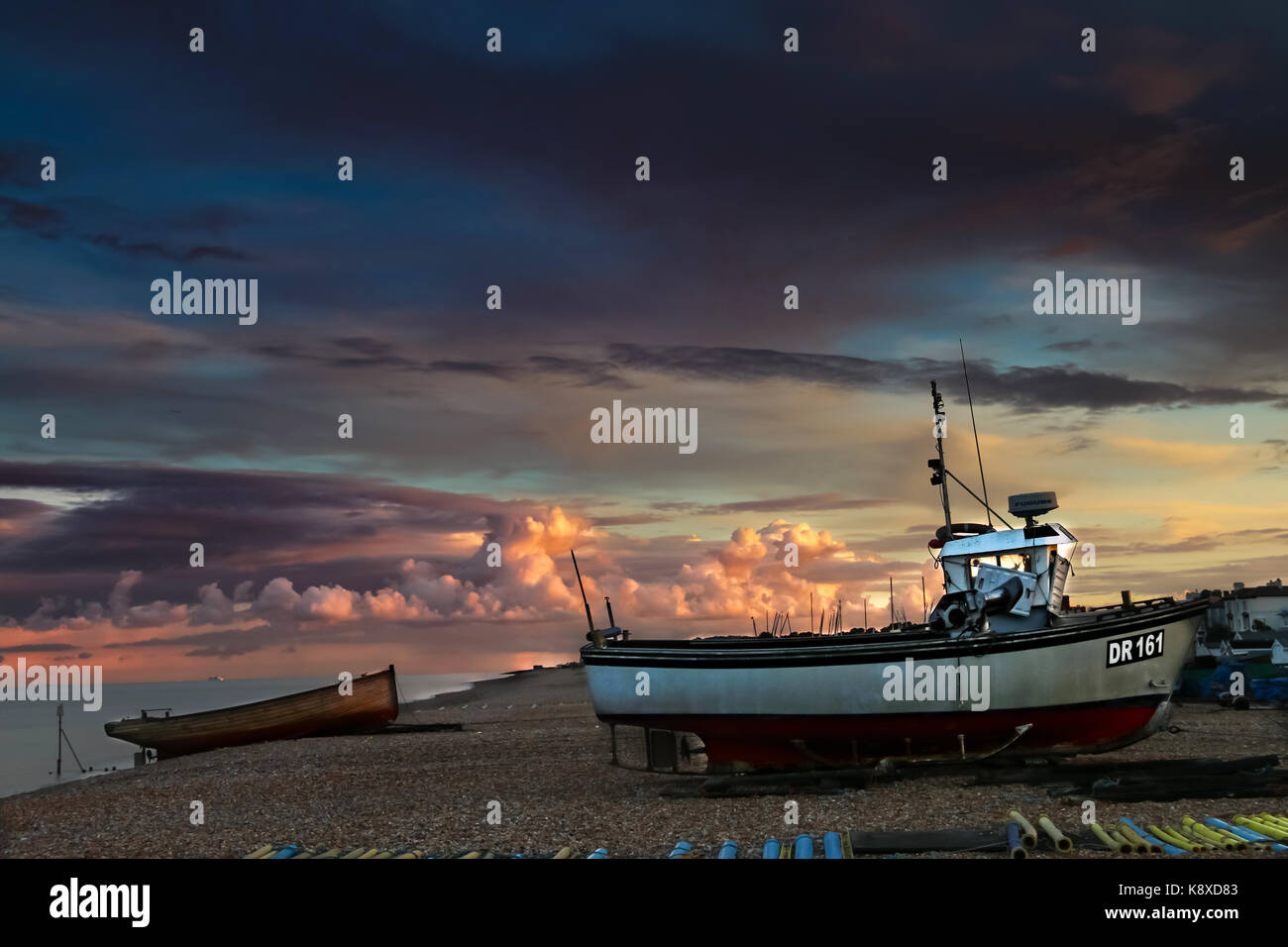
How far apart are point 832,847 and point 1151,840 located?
4637mm

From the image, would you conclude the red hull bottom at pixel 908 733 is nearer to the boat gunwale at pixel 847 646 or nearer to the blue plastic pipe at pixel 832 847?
the boat gunwale at pixel 847 646

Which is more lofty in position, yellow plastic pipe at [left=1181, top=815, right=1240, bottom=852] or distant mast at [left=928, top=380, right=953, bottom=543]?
distant mast at [left=928, top=380, right=953, bottom=543]

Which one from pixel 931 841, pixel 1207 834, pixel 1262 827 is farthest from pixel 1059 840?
pixel 1262 827

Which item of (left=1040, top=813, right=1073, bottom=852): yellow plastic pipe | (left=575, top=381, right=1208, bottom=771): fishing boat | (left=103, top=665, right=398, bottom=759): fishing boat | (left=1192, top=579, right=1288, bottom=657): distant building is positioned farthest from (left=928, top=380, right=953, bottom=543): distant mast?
(left=1192, top=579, right=1288, bottom=657): distant building

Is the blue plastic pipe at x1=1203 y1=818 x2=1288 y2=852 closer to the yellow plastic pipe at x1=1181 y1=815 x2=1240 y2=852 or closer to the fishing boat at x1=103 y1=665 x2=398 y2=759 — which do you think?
the yellow plastic pipe at x1=1181 y1=815 x2=1240 y2=852

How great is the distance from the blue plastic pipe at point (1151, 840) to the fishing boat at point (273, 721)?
31.9 meters

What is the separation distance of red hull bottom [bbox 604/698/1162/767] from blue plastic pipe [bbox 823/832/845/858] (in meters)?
7.76

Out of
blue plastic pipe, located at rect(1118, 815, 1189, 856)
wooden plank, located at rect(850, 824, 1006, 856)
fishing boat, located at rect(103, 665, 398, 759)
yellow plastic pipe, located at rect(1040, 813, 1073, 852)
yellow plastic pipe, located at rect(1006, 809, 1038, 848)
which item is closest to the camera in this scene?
blue plastic pipe, located at rect(1118, 815, 1189, 856)

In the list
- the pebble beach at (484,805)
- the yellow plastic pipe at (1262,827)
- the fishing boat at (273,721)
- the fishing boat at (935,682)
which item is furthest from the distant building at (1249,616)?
the yellow plastic pipe at (1262,827)

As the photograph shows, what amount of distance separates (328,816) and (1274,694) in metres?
38.6

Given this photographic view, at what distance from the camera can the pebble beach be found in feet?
58.4

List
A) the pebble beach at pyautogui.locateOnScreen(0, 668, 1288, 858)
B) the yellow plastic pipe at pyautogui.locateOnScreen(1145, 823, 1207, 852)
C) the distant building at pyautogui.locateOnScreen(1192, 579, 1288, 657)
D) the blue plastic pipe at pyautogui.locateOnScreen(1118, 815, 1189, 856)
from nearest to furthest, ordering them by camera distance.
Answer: the blue plastic pipe at pyautogui.locateOnScreen(1118, 815, 1189, 856)
the yellow plastic pipe at pyautogui.locateOnScreen(1145, 823, 1207, 852)
the pebble beach at pyautogui.locateOnScreen(0, 668, 1288, 858)
the distant building at pyautogui.locateOnScreen(1192, 579, 1288, 657)
